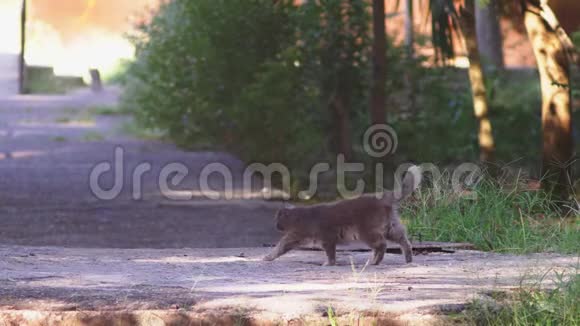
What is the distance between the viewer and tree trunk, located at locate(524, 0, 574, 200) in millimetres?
13555

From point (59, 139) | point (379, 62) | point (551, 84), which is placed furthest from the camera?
point (59, 139)

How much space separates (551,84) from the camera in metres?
13.5

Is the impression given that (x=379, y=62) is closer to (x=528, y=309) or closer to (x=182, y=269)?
(x=182, y=269)

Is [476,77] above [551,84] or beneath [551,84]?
above

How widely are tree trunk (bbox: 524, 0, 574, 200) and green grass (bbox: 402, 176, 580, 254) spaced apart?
8.28 ft

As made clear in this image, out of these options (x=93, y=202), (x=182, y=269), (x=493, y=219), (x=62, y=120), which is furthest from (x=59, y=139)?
(x=182, y=269)

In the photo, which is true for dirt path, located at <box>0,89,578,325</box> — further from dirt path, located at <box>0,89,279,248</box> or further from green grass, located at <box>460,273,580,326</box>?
green grass, located at <box>460,273,580,326</box>

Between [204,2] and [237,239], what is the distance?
6.22 meters

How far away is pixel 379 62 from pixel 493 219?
267 inches

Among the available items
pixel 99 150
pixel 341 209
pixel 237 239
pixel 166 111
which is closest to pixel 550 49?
pixel 237 239

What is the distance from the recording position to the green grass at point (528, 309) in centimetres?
649

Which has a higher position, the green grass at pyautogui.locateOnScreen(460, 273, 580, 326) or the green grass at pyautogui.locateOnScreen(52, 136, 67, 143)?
the green grass at pyautogui.locateOnScreen(52, 136, 67, 143)

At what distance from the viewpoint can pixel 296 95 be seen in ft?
60.5

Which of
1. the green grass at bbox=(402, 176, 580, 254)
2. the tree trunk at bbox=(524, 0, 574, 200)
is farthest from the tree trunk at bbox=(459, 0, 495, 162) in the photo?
the green grass at bbox=(402, 176, 580, 254)
